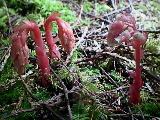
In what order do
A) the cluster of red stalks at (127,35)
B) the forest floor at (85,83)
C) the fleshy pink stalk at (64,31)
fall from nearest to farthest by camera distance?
the cluster of red stalks at (127,35) < the forest floor at (85,83) < the fleshy pink stalk at (64,31)

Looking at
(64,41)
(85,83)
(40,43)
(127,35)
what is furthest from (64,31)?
(127,35)

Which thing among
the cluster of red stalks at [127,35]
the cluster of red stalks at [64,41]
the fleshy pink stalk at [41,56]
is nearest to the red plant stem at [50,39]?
the cluster of red stalks at [64,41]

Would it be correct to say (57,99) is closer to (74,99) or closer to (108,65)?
(74,99)

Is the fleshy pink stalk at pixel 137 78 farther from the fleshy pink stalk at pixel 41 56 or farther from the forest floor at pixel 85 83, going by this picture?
the fleshy pink stalk at pixel 41 56

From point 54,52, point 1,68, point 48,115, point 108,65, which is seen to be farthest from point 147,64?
point 1,68

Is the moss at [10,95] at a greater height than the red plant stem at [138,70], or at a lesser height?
lesser

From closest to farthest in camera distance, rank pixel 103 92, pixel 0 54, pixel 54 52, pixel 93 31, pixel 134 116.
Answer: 1. pixel 134 116
2. pixel 103 92
3. pixel 54 52
4. pixel 0 54
5. pixel 93 31

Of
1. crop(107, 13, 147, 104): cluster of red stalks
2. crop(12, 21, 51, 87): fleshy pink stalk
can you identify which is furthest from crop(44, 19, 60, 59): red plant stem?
crop(107, 13, 147, 104): cluster of red stalks

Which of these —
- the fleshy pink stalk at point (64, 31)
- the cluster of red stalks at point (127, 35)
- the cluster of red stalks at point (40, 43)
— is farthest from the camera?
the fleshy pink stalk at point (64, 31)
